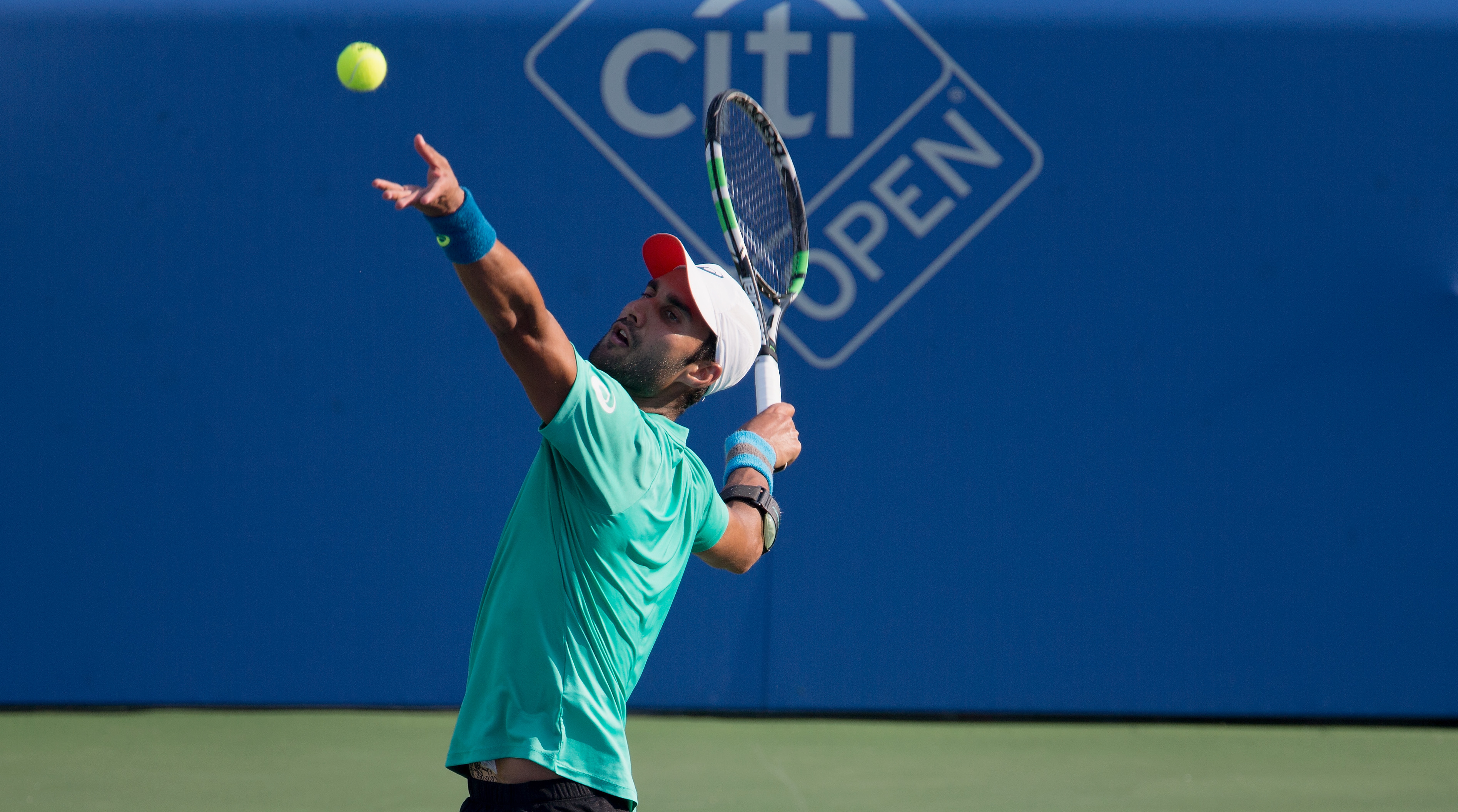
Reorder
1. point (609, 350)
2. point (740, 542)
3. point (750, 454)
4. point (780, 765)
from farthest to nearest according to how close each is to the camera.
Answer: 1. point (780, 765)
2. point (750, 454)
3. point (740, 542)
4. point (609, 350)

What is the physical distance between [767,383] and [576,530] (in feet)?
2.77

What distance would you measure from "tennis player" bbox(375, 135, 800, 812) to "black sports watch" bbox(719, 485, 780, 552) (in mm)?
188

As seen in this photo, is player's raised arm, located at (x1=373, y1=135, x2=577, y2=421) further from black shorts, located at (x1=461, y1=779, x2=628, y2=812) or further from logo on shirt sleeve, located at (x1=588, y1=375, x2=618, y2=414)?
black shorts, located at (x1=461, y1=779, x2=628, y2=812)

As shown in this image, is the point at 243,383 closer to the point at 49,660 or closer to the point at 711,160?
the point at 49,660

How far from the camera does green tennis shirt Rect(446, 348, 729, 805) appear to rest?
171 cm

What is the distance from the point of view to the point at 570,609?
1.75 meters

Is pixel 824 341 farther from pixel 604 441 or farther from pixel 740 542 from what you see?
pixel 604 441

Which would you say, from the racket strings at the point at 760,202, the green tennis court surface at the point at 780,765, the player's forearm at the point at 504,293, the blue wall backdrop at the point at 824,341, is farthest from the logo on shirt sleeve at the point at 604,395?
the blue wall backdrop at the point at 824,341

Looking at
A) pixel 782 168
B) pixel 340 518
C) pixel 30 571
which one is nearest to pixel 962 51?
pixel 782 168

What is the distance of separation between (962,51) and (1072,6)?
1.32 ft

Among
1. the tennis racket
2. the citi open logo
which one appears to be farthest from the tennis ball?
the citi open logo

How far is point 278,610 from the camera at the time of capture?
4531 millimetres

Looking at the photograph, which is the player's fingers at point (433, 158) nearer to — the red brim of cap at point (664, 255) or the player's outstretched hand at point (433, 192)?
the player's outstretched hand at point (433, 192)

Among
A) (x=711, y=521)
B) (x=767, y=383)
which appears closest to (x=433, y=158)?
(x=711, y=521)
